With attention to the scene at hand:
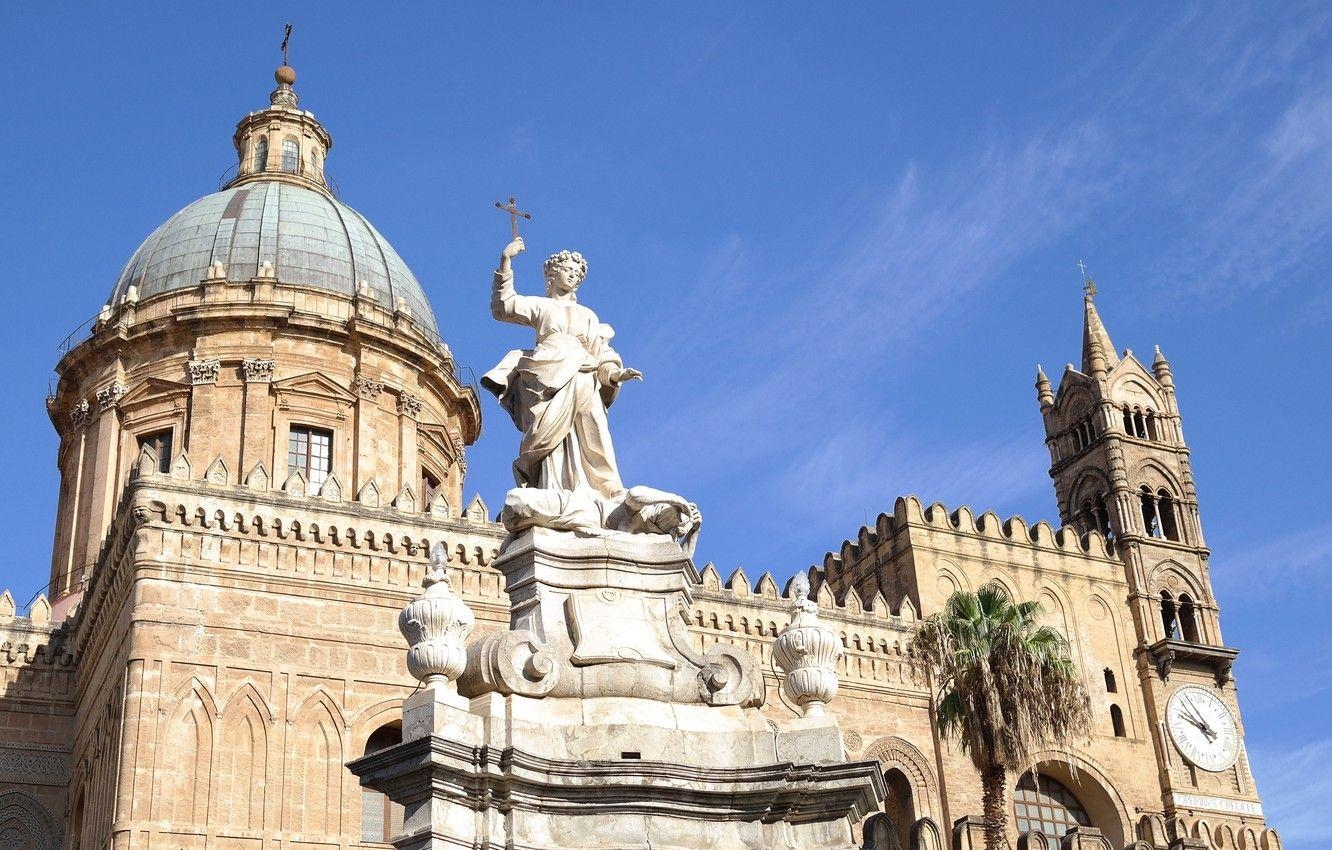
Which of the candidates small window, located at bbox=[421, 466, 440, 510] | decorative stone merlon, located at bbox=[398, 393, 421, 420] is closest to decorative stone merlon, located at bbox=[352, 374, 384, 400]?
decorative stone merlon, located at bbox=[398, 393, 421, 420]

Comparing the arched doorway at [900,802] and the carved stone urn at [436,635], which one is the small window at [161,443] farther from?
the carved stone urn at [436,635]

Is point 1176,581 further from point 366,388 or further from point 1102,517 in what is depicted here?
point 366,388

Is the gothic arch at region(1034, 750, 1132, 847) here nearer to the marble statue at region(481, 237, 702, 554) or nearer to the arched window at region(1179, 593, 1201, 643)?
the arched window at region(1179, 593, 1201, 643)

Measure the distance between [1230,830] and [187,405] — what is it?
25.1 m

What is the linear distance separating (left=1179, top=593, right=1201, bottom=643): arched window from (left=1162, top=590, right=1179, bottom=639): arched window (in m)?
0.16

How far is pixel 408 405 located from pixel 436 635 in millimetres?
27863

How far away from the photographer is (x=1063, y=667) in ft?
94.4

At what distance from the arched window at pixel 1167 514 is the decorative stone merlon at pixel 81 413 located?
2591 cm

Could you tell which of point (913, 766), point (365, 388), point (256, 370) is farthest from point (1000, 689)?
point (256, 370)

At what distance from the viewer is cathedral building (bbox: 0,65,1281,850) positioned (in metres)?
27.9

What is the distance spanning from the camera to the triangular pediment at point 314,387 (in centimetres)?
3625

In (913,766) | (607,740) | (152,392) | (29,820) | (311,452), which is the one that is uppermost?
(152,392)

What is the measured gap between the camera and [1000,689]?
28438 millimetres

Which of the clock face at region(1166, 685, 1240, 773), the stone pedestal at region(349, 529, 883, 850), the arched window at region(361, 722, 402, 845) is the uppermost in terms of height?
the clock face at region(1166, 685, 1240, 773)
